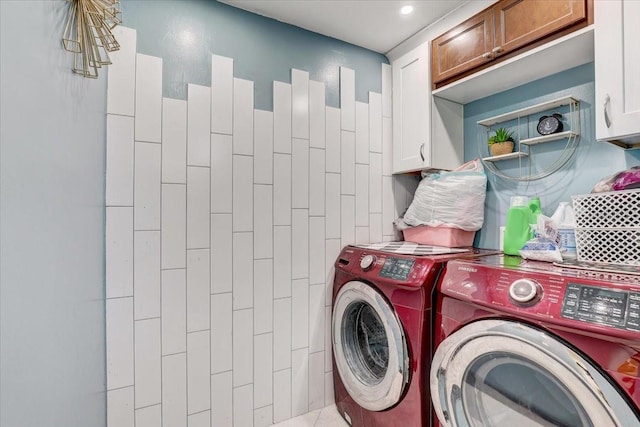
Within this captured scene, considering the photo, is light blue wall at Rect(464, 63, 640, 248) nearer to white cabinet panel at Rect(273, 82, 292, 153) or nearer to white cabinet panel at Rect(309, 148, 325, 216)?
white cabinet panel at Rect(309, 148, 325, 216)

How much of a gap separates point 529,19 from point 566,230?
997 millimetres

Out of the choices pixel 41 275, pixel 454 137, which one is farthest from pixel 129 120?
pixel 454 137

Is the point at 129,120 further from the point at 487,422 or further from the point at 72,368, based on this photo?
the point at 487,422

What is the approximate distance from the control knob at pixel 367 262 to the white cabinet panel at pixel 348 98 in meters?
0.90

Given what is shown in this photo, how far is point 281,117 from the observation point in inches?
72.5

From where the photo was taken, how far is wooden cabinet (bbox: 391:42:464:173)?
1.93 meters

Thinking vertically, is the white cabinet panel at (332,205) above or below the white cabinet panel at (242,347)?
above

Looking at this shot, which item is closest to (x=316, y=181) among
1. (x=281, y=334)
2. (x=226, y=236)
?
(x=226, y=236)

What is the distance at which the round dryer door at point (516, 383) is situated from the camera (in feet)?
2.63

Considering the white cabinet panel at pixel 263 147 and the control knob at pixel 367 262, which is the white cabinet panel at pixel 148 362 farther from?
the control knob at pixel 367 262

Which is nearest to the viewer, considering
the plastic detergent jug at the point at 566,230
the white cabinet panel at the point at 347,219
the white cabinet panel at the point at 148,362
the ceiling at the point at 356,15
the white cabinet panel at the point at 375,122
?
the plastic detergent jug at the point at 566,230

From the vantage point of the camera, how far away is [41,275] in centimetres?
71

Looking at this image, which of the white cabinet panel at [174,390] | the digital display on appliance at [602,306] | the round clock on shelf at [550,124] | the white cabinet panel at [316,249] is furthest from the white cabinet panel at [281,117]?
the digital display on appliance at [602,306]

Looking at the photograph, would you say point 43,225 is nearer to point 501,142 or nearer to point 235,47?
point 235,47
